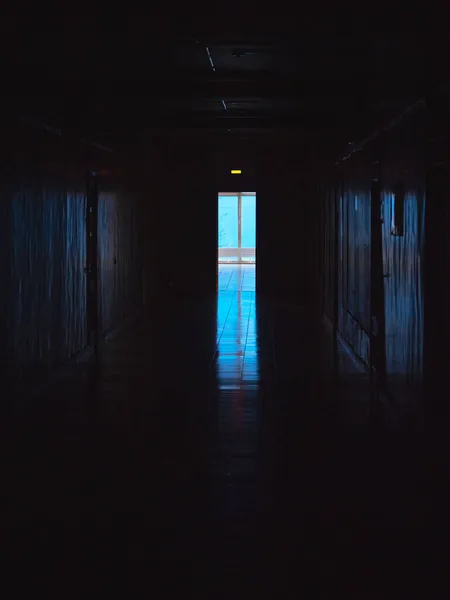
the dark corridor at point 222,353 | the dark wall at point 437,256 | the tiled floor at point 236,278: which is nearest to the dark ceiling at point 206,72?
the dark corridor at point 222,353

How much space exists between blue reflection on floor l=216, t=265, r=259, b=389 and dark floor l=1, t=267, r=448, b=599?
102 mm

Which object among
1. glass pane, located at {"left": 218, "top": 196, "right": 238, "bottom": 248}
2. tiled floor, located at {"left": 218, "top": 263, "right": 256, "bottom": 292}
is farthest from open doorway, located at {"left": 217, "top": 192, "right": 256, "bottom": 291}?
tiled floor, located at {"left": 218, "top": 263, "right": 256, "bottom": 292}

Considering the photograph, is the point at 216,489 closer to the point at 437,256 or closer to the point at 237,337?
the point at 437,256

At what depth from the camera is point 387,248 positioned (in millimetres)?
8297

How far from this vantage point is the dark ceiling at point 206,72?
215 inches

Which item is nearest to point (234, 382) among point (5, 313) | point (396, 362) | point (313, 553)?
point (396, 362)

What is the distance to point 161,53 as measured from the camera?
6559 mm

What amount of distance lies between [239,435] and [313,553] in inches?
99.7

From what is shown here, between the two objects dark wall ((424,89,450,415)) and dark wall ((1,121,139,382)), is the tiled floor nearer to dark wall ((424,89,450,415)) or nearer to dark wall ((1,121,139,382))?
dark wall ((1,121,139,382))

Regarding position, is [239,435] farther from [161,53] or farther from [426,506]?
[161,53]

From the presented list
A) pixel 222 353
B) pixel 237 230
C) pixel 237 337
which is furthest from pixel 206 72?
pixel 237 230

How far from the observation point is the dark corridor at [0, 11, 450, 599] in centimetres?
436

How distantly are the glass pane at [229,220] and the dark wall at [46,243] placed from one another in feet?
55.5

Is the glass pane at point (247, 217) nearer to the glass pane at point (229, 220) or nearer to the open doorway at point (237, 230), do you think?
the open doorway at point (237, 230)
